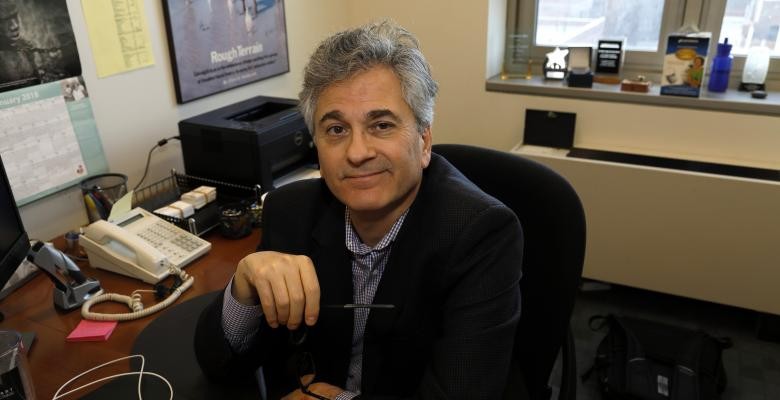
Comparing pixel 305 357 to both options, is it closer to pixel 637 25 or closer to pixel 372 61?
pixel 372 61

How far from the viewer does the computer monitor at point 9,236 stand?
1.22 metres

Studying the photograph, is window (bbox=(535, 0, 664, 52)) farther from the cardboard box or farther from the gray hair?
the gray hair

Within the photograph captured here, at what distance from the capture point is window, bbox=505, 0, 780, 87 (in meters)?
2.51

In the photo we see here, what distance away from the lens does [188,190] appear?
1.93m

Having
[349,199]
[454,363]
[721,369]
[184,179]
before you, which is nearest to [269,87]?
[184,179]

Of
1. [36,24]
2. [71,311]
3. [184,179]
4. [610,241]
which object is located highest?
[36,24]

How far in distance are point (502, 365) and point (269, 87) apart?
5.90 feet

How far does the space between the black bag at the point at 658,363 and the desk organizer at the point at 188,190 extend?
1.41 meters

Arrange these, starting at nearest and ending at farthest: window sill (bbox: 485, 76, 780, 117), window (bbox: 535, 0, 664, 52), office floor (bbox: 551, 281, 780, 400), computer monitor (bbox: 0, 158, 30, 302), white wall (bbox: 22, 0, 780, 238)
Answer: computer monitor (bbox: 0, 158, 30, 302) < white wall (bbox: 22, 0, 780, 238) < office floor (bbox: 551, 281, 780, 400) < window sill (bbox: 485, 76, 780, 117) < window (bbox: 535, 0, 664, 52)

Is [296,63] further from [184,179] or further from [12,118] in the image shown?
[12,118]

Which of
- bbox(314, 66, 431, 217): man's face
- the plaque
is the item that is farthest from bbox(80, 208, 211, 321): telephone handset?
the plaque

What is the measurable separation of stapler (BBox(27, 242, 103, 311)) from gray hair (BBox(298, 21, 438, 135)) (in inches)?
29.5

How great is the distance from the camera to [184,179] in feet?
6.35

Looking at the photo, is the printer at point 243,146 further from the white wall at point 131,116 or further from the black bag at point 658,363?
the black bag at point 658,363
